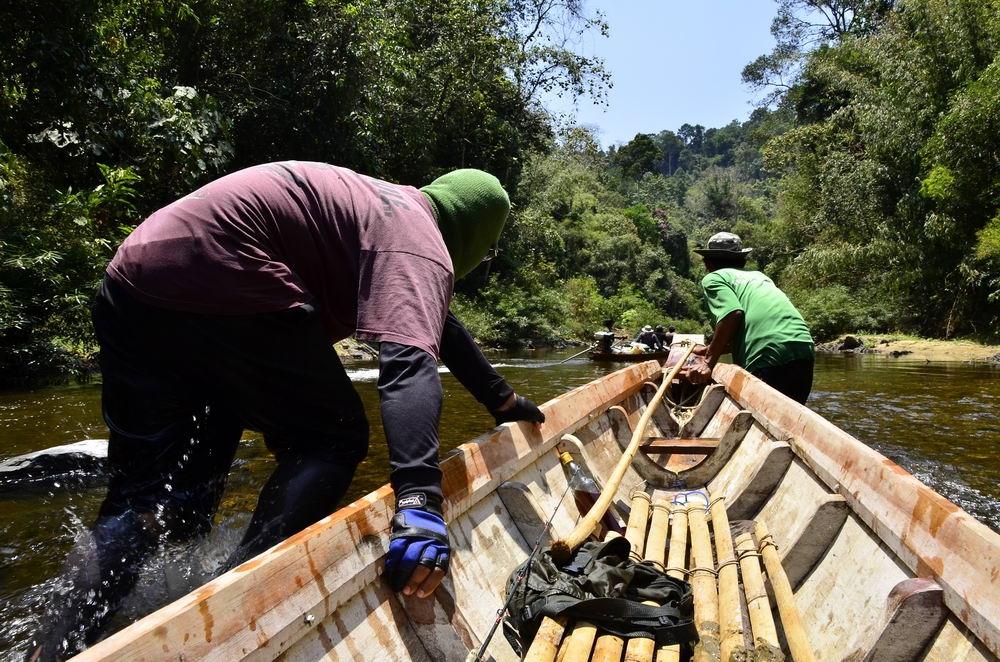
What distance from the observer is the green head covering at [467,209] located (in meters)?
1.96

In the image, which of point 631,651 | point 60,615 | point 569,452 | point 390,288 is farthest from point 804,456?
point 60,615

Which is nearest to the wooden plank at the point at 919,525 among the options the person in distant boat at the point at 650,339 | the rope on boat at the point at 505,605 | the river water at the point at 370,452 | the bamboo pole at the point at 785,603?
the bamboo pole at the point at 785,603

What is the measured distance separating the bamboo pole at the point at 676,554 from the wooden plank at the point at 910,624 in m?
0.42

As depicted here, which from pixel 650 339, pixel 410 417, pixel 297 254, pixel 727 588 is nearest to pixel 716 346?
pixel 727 588

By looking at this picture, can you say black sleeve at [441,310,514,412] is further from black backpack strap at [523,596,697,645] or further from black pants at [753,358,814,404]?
black pants at [753,358,814,404]

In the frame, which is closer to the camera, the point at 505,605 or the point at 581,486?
the point at 505,605

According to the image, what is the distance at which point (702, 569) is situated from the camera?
2.29 meters

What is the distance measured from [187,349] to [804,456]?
7.65ft

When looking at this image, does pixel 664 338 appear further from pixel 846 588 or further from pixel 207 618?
pixel 207 618

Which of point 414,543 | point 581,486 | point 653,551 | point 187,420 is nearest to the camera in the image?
point 414,543

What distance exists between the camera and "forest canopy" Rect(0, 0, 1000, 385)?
285 inches

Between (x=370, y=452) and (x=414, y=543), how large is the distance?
3.91 metres

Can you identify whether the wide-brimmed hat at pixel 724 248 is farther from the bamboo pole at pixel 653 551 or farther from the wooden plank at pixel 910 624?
the wooden plank at pixel 910 624

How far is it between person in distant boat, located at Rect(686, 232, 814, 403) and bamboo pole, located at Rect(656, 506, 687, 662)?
1797mm
